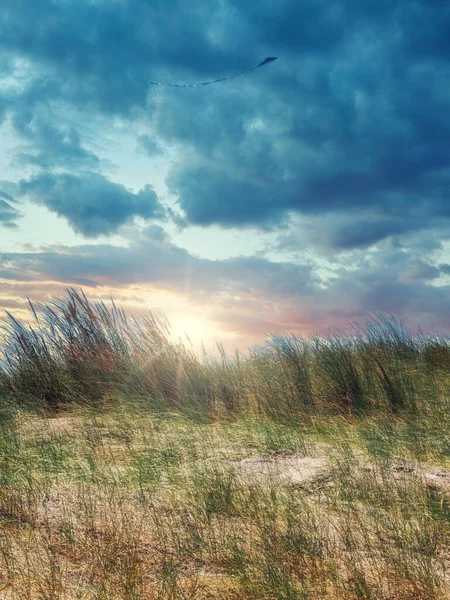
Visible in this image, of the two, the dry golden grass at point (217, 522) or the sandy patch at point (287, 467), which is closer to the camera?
the dry golden grass at point (217, 522)

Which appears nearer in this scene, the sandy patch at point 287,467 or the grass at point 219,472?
the grass at point 219,472

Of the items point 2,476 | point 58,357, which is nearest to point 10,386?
point 58,357

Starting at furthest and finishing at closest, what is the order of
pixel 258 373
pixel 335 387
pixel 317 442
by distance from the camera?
pixel 258 373 < pixel 335 387 < pixel 317 442

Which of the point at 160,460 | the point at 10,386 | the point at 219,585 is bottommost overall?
the point at 219,585

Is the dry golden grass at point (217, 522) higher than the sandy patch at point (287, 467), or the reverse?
the sandy patch at point (287, 467)

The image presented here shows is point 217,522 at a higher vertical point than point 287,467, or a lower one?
lower

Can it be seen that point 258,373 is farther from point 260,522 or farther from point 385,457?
point 260,522

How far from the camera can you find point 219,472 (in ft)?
11.9

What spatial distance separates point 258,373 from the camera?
7.30m

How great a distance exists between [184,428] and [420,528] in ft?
9.52

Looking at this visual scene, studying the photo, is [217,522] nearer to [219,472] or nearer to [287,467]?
[219,472]

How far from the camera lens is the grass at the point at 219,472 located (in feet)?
7.79

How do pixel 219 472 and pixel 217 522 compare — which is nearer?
pixel 217 522

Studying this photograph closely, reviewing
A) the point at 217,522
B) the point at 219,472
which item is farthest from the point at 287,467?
the point at 217,522
